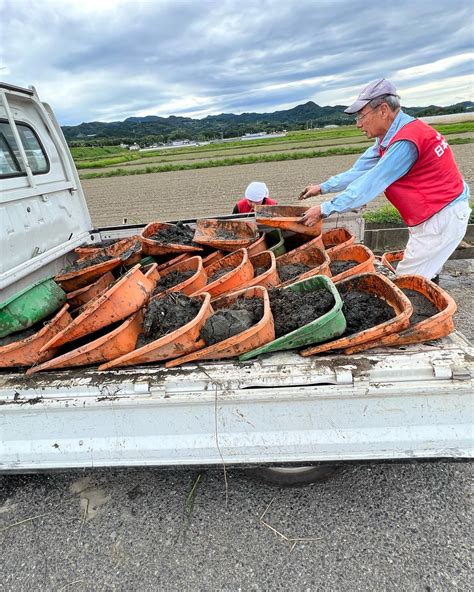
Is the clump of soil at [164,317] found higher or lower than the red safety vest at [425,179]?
lower

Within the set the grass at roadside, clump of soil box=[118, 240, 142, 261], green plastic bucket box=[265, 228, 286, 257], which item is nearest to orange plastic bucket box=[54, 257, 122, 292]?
clump of soil box=[118, 240, 142, 261]

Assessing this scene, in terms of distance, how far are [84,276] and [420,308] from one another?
2323 mm

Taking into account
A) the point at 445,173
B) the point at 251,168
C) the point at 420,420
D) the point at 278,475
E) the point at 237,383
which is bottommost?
the point at 251,168

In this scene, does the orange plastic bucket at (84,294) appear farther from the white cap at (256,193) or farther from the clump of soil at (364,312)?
the white cap at (256,193)

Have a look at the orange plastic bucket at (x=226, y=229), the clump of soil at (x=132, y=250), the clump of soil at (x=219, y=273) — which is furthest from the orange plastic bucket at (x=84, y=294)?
the orange plastic bucket at (x=226, y=229)

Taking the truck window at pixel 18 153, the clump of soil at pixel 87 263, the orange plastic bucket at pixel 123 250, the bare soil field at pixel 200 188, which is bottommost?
the bare soil field at pixel 200 188

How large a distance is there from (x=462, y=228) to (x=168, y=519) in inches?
121

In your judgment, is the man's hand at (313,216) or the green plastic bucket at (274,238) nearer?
the man's hand at (313,216)

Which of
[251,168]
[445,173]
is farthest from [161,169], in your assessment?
[445,173]

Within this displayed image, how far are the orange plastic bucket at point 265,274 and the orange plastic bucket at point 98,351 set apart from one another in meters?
0.86

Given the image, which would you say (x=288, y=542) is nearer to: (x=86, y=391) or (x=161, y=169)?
(x=86, y=391)

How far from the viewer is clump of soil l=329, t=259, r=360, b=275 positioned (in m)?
2.87

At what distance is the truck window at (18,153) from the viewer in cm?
316

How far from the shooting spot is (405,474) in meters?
2.32
